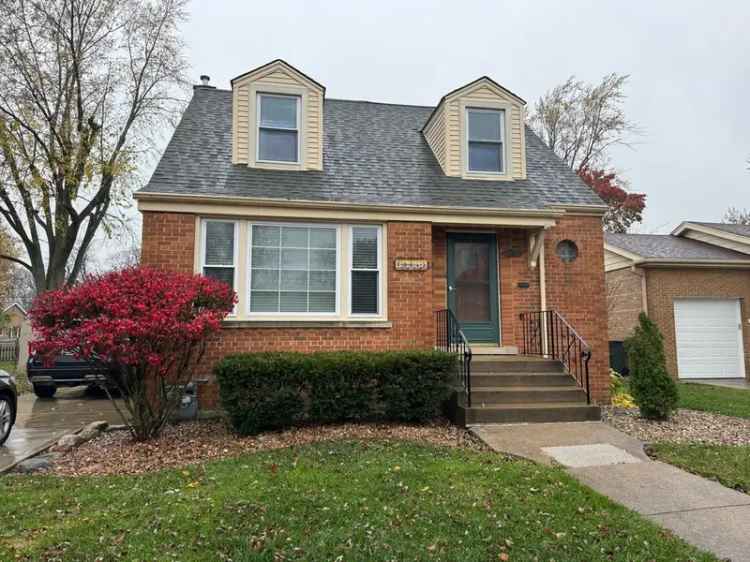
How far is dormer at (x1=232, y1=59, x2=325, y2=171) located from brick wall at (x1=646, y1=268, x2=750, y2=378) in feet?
34.7

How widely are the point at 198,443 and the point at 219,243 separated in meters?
3.25

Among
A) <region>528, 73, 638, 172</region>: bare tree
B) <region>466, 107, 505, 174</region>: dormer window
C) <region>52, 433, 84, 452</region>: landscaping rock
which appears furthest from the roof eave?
<region>528, 73, 638, 172</region>: bare tree

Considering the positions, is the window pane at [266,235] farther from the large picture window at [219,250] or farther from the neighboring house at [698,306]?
the neighboring house at [698,306]

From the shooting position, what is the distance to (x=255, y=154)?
892 centimetres

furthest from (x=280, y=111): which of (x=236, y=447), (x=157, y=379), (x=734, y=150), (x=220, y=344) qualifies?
(x=734, y=150)

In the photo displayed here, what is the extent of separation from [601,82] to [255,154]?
18361mm

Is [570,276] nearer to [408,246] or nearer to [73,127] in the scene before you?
[408,246]

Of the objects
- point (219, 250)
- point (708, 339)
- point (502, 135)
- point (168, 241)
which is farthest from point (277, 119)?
point (708, 339)

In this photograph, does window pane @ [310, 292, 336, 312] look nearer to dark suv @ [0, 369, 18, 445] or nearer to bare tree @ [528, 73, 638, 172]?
dark suv @ [0, 369, 18, 445]

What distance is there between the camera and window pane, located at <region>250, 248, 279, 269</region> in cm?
802

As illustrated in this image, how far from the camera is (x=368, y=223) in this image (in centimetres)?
830

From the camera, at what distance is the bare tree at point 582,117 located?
21297 mm

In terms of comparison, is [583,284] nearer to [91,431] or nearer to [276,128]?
[276,128]

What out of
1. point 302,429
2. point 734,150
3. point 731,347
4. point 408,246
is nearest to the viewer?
point 302,429
